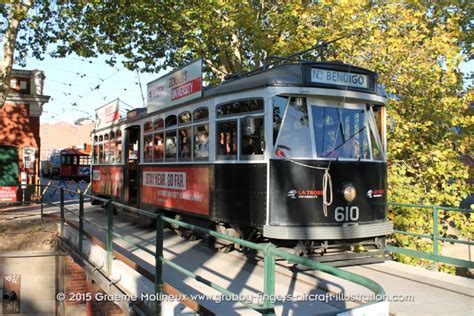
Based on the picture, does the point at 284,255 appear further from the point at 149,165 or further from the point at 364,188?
the point at 149,165

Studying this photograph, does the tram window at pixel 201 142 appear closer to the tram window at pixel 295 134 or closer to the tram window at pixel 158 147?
the tram window at pixel 158 147

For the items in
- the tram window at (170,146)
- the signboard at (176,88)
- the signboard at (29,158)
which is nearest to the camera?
the signboard at (176,88)

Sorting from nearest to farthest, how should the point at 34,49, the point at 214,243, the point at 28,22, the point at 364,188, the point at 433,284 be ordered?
the point at 433,284, the point at 364,188, the point at 214,243, the point at 28,22, the point at 34,49

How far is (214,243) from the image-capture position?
880 centimetres

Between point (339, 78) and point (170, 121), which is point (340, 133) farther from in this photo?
point (170, 121)

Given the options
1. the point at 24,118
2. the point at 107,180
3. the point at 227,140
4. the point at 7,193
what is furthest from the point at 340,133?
the point at 24,118

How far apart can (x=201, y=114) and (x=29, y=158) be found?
15116 mm

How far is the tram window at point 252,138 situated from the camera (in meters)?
7.24

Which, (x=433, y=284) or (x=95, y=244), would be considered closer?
(x=433, y=284)

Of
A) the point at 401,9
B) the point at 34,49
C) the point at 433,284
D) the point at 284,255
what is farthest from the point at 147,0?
the point at 284,255

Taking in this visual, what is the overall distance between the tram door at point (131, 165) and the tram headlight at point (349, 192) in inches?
278

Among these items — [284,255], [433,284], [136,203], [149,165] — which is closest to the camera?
[284,255]

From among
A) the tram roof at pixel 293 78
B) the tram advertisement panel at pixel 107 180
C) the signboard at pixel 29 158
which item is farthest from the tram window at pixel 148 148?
the signboard at pixel 29 158

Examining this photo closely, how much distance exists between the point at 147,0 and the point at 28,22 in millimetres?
4055
